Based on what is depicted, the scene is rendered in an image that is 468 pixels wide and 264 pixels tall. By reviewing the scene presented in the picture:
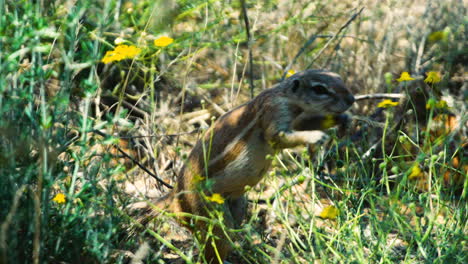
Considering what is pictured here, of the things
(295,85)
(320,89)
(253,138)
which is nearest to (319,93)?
(320,89)

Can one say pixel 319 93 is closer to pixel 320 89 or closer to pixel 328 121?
pixel 320 89

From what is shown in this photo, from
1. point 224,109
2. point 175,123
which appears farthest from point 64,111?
point 224,109

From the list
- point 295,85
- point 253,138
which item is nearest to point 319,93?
point 295,85

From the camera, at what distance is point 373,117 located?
5.42 m

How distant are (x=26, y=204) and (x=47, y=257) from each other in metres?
0.32

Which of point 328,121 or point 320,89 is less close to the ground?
point 320,89

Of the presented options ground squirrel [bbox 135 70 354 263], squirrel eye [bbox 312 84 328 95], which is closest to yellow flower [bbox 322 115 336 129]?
ground squirrel [bbox 135 70 354 263]

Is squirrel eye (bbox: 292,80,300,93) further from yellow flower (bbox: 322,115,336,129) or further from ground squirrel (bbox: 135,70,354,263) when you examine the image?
yellow flower (bbox: 322,115,336,129)

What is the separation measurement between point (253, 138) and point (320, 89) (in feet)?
1.87

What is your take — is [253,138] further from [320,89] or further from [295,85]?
[320,89]

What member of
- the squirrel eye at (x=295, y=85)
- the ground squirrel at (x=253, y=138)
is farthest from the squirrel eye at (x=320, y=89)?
the squirrel eye at (x=295, y=85)

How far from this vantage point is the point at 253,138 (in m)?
3.76

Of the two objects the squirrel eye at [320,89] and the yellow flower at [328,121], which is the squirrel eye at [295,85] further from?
the yellow flower at [328,121]

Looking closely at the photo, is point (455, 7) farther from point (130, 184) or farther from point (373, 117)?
point (130, 184)
